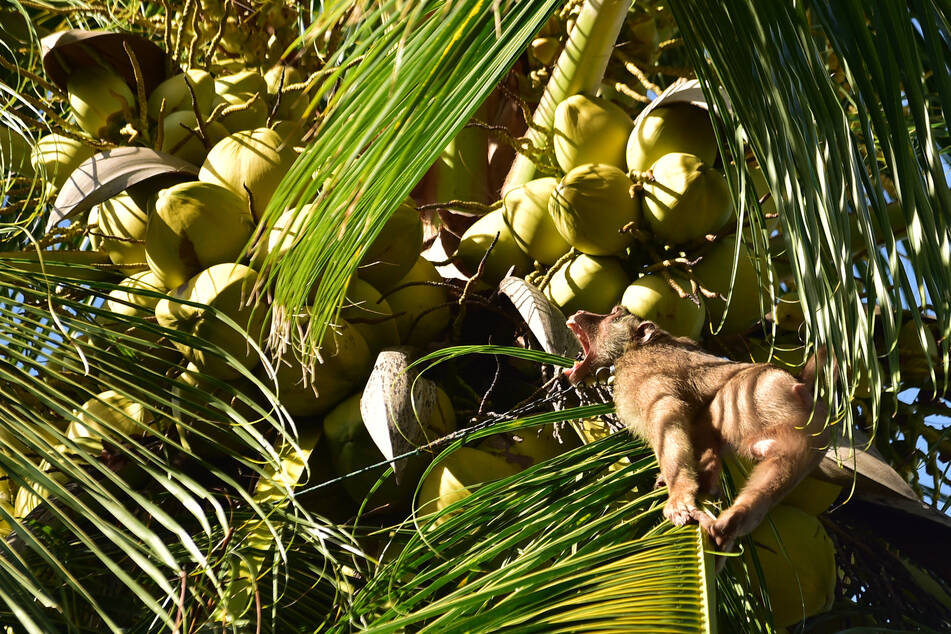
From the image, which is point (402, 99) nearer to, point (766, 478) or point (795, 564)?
point (766, 478)

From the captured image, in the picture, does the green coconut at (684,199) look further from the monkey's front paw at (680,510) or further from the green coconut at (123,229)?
the green coconut at (123,229)

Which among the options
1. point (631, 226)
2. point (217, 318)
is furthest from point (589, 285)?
point (217, 318)

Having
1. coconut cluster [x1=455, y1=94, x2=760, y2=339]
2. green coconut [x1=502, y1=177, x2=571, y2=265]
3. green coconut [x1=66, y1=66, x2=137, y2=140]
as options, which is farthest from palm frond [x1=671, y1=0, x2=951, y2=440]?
green coconut [x1=66, y1=66, x2=137, y2=140]

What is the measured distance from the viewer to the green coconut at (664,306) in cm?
148

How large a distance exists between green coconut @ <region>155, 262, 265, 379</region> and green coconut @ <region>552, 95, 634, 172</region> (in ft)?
1.85

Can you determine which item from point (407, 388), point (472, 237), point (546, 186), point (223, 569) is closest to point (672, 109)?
point (546, 186)

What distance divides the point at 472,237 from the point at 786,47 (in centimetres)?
91

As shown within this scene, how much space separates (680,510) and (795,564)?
61 centimetres

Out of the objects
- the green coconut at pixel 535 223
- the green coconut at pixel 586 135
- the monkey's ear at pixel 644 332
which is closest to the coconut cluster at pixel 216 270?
the green coconut at pixel 535 223

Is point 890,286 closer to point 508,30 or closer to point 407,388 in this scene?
point 508,30

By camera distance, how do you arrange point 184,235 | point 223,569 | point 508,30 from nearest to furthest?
point 508,30 → point 223,569 → point 184,235

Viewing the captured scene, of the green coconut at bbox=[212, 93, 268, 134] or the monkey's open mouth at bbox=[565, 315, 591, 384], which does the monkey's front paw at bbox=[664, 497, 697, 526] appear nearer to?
the monkey's open mouth at bbox=[565, 315, 591, 384]

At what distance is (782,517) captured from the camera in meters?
1.48

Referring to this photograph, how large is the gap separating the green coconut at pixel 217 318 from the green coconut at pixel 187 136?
0.45 metres
